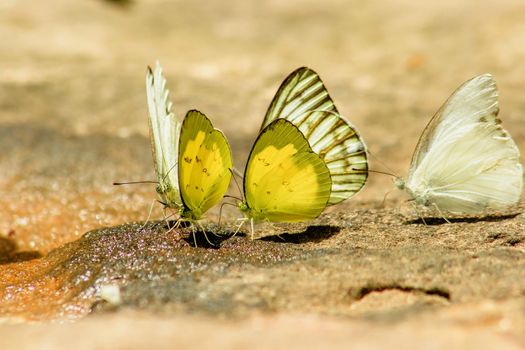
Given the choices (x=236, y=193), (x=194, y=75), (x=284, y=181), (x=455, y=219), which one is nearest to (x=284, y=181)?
(x=284, y=181)

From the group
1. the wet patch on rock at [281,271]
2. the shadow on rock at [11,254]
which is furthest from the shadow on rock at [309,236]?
the shadow on rock at [11,254]

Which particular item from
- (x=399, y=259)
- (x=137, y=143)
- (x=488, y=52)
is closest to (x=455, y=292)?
(x=399, y=259)

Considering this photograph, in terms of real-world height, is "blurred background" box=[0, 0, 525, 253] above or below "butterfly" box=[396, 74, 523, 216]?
above

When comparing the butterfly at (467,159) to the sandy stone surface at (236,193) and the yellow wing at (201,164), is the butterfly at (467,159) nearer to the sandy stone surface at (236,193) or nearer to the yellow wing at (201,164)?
the sandy stone surface at (236,193)

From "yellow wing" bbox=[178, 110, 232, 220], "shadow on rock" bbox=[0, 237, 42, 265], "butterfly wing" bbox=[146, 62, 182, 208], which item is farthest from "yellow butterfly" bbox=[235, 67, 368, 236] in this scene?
"shadow on rock" bbox=[0, 237, 42, 265]

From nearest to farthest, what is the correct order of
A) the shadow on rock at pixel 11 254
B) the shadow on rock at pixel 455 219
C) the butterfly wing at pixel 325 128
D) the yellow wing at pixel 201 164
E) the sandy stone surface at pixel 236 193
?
the sandy stone surface at pixel 236 193 → the yellow wing at pixel 201 164 → the shadow on rock at pixel 455 219 → the butterfly wing at pixel 325 128 → the shadow on rock at pixel 11 254

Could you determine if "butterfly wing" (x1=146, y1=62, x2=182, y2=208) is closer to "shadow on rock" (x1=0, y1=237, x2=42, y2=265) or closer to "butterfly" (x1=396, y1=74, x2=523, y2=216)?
"shadow on rock" (x1=0, y1=237, x2=42, y2=265)

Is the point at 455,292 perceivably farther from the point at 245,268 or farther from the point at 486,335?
the point at 245,268
